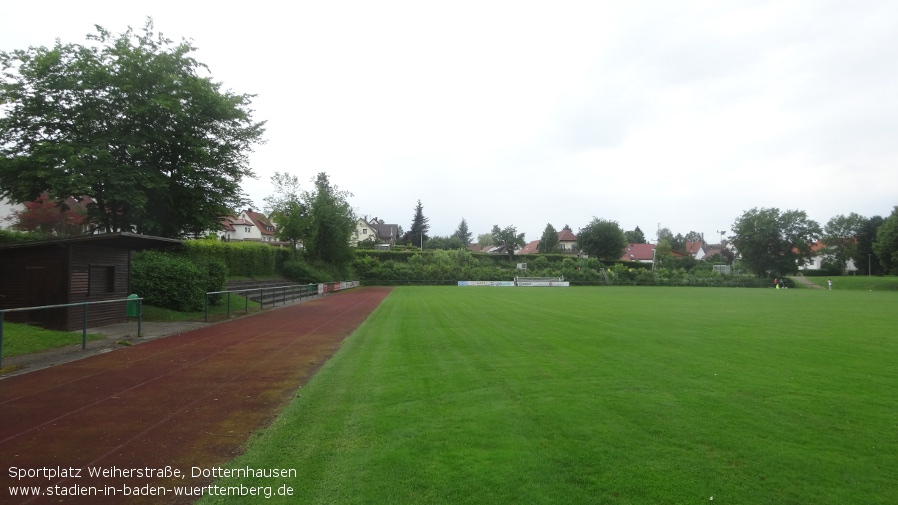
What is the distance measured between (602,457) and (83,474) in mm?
4864

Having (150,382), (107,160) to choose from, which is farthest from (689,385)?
(107,160)

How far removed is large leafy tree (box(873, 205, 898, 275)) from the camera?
58812mm

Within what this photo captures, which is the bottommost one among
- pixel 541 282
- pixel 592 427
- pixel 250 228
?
pixel 541 282

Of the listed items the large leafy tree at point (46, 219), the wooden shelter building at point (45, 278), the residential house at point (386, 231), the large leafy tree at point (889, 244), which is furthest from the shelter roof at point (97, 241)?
the residential house at point (386, 231)

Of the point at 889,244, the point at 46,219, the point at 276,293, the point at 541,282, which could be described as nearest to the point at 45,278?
the point at 276,293

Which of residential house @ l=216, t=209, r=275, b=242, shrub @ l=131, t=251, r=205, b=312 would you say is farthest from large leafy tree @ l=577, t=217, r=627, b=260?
shrub @ l=131, t=251, r=205, b=312

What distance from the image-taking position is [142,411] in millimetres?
6914

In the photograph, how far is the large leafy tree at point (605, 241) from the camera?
→ 88375 millimetres

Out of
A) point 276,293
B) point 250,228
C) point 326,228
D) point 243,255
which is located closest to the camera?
point 276,293

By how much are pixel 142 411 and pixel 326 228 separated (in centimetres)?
4526

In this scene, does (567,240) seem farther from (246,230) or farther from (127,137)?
(127,137)

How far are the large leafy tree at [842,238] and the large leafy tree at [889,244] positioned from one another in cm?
2319

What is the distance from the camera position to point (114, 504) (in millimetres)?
4176

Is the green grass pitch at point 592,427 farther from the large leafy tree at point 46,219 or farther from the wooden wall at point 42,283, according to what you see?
the large leafy tree at point 46,219
